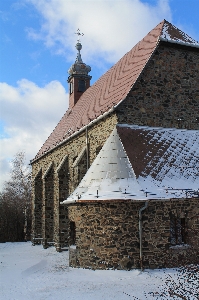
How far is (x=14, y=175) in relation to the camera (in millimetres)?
31078

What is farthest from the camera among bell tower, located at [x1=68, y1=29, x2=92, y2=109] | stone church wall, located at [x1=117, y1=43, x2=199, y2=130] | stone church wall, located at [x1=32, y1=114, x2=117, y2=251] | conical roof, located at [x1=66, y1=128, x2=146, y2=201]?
bell tower, located at [x1=68, y1=29, x2=92, y2=109]

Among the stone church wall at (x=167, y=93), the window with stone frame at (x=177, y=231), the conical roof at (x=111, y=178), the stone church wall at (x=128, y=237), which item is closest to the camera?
the conical roof at (x=111, y=178)

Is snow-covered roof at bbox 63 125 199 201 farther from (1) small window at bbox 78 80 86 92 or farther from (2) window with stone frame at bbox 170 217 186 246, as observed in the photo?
(1) small window at bbox 78 80 86 92

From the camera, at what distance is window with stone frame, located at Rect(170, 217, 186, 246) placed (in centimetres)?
1033

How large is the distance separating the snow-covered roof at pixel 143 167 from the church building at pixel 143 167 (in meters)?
0.03

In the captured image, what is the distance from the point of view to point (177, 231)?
10391mm

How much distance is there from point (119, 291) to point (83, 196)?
3171 millimetres

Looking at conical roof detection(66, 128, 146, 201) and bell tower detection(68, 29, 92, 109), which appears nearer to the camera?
conical roof detection(66, 128, 146, 201)

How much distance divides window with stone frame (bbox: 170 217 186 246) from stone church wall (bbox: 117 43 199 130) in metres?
3.54

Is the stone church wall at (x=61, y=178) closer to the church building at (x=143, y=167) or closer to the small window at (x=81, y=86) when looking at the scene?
the church building at (x=143, y=167)

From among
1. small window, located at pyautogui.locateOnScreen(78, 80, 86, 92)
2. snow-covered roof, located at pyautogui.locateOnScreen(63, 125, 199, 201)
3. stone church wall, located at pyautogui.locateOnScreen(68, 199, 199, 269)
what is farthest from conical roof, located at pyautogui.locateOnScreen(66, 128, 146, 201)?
small window, located at pyautogui.locateOnScreen(78, 80, 86, 92)

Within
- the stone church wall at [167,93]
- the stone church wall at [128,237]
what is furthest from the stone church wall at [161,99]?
the stone church wall at [128,237]

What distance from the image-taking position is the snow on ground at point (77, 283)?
7.41 meters

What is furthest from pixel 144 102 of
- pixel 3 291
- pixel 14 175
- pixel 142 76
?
pixel 14 175
